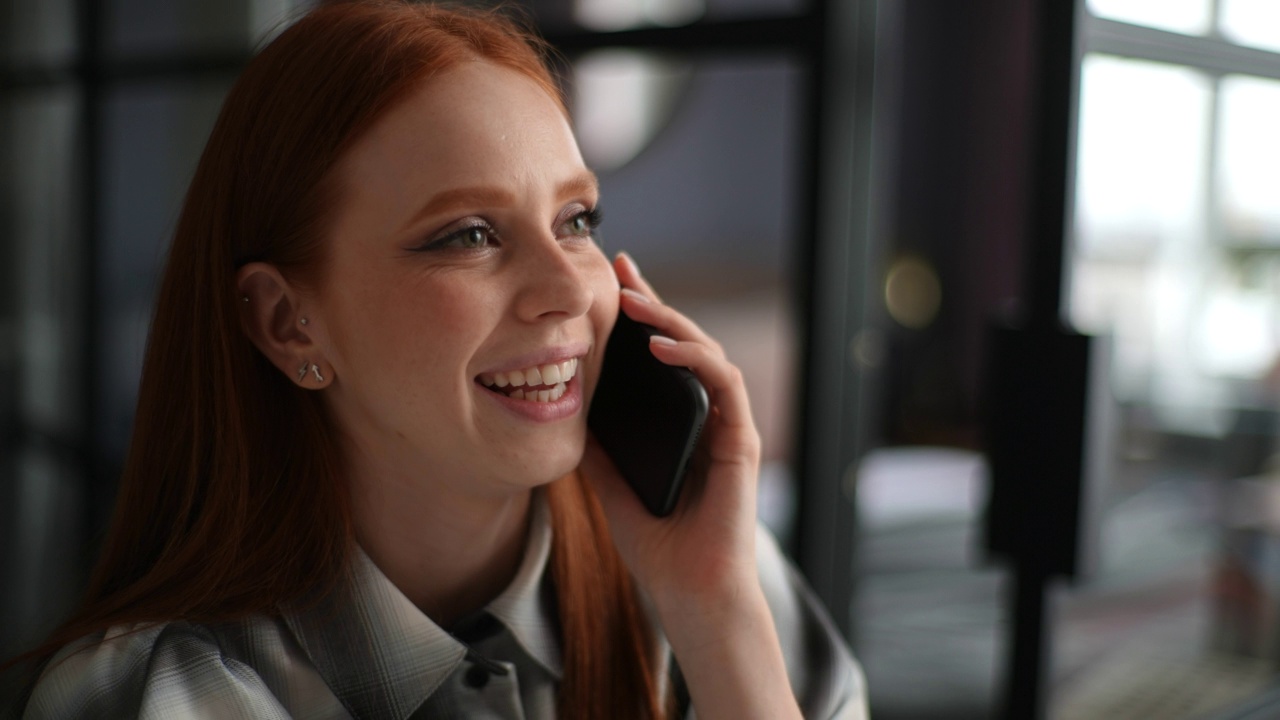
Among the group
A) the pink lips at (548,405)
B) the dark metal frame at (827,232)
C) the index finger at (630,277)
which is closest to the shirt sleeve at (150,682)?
the pink lips at (548,405)

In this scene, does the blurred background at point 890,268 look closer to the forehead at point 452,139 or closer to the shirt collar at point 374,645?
the forehead at point 452,139

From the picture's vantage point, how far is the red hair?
93cm

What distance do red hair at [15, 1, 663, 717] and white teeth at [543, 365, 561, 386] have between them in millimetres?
Result: 231

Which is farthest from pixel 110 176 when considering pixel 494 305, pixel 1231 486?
pixel 1231 486

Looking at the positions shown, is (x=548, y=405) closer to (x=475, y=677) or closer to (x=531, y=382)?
(x=531, y=382)

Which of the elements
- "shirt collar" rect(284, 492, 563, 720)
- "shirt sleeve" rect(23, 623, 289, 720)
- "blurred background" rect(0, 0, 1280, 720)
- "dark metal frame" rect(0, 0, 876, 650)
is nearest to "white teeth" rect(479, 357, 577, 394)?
"shirt collar" rect(284, 492, 563, 720)

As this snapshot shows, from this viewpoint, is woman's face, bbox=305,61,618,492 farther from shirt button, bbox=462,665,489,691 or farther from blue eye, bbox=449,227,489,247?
shirt button, bbox=462,665,489,691

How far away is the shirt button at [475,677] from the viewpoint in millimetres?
1000

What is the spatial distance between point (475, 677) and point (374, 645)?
0.34 ft

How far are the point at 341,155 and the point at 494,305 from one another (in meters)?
0.19

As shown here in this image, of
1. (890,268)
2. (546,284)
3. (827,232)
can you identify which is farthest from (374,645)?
(890,268)

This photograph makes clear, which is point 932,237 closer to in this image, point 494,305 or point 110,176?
point 110,176

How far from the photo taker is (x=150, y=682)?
2.76ft

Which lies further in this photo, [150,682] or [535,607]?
[535,607]
